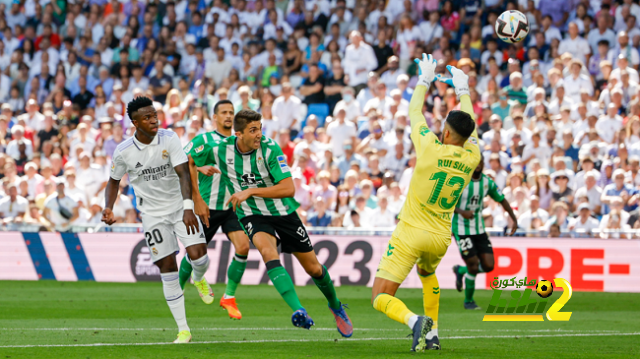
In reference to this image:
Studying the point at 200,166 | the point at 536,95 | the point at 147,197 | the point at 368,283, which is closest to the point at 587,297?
the point at 368,283

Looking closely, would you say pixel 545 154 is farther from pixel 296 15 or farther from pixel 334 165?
pixel 296 15

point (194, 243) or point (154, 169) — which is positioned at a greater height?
point (154, 169)

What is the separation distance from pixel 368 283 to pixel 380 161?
352 cm

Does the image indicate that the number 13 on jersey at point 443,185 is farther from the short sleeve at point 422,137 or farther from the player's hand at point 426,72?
the player's hand at point 426,72

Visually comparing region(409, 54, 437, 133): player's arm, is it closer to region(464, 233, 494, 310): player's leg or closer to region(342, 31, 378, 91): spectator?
region(464, 233, 494, 310): player's leg

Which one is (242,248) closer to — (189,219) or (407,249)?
(189,219)

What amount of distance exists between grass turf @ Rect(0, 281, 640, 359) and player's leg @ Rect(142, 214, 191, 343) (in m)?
0.32

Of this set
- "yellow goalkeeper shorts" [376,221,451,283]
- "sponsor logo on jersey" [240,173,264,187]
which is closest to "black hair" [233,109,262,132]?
"sponsor logo on jersey" [240,173,264,187]

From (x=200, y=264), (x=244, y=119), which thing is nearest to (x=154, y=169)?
(x=244, y=119)

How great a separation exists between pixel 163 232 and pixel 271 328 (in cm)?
221

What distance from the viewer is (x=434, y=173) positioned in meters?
7.65

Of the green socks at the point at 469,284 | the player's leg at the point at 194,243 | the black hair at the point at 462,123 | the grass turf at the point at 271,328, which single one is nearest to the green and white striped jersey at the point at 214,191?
the player's leg at the point at 194,243

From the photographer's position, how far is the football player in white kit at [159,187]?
8.62 m

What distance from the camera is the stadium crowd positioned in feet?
58.7
